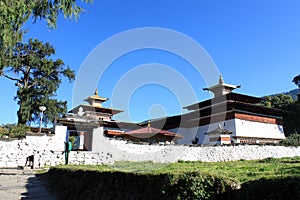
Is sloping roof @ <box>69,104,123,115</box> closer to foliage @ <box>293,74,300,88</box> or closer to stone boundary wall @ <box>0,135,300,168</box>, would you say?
stone boundary wall @ <box>0,135,300,168</box>

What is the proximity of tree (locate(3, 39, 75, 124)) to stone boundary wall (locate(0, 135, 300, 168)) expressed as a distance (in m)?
16.8

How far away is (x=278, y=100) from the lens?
4556 centimetres

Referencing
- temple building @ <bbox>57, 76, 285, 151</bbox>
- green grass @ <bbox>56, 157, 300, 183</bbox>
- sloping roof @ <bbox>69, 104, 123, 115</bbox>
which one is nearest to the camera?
green grass @ <bbox>56, 157, 300, 183</bbox>

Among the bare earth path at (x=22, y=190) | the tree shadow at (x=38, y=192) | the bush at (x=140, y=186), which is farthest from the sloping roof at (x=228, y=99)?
the bush at (x=140, y=186)

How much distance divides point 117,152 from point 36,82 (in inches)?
823

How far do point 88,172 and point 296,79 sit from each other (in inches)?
1839

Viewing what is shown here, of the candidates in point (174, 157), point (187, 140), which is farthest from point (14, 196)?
point (187, 140)

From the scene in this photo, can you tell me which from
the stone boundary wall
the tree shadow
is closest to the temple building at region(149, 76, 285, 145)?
the stone boundary wall

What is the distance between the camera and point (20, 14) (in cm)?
491

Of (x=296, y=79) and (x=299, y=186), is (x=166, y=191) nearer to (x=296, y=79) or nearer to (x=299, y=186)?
(x=299, y=186)

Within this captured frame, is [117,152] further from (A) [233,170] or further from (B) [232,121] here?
(B) [232,121]

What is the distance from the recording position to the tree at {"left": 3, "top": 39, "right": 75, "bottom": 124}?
31859mm

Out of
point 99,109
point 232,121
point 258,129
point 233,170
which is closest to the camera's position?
point 233,170

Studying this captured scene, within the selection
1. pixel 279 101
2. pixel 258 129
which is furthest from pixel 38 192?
pixel 279 101
